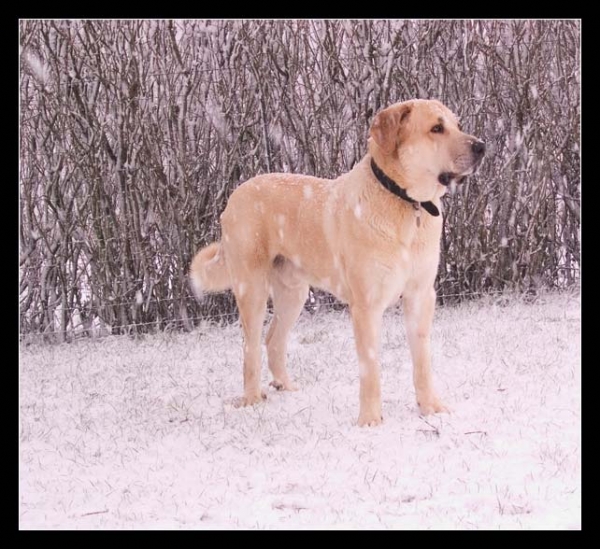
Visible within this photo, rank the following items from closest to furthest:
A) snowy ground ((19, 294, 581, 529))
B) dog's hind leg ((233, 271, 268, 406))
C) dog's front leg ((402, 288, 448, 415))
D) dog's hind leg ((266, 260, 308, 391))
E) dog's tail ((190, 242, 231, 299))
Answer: snowy ground ((19, 294, 581, 529)), dog's front leg ((402, 288, 448, 415)), dog's hind leg ((233, 271, 268, 406)), dog's hind leg ((266, 260, 308, 391)), dog's tail ((190, 242, 231, 299))

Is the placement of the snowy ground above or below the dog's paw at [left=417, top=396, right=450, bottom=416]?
below

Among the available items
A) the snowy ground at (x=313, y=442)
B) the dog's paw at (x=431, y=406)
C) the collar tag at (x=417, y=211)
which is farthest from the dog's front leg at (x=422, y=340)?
the collar tag at (x=417, y=211)

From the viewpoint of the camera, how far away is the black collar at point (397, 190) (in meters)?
4.36

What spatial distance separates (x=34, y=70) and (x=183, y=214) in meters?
1.84

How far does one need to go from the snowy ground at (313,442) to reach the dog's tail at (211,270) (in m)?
0.69

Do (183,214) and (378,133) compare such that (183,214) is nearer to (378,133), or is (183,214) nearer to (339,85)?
(339,85)

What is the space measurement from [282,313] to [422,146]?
64.5 inches

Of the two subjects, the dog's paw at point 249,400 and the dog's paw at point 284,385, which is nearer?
the dog's paw at point 249,400

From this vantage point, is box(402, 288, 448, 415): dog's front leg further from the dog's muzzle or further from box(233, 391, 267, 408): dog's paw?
box(233, 391, 267, 408): dog's paw

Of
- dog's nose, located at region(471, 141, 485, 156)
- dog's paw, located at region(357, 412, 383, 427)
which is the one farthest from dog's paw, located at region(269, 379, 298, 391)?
dog's nose, located at region(471, 141, 485, 156)

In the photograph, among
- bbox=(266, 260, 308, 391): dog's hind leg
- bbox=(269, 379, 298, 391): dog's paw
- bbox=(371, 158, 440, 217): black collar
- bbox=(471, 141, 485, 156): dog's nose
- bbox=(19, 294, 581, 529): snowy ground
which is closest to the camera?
bbox=(19, 294, 581, 529): snowy ground

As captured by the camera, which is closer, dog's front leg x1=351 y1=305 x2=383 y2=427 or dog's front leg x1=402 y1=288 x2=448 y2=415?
dog's front leg x1=351 y1=305 x2=383 y2=427

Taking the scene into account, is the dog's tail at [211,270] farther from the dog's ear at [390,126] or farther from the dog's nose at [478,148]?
the dog's nose at [478,148]

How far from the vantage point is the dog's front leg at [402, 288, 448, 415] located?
15.0 feet
